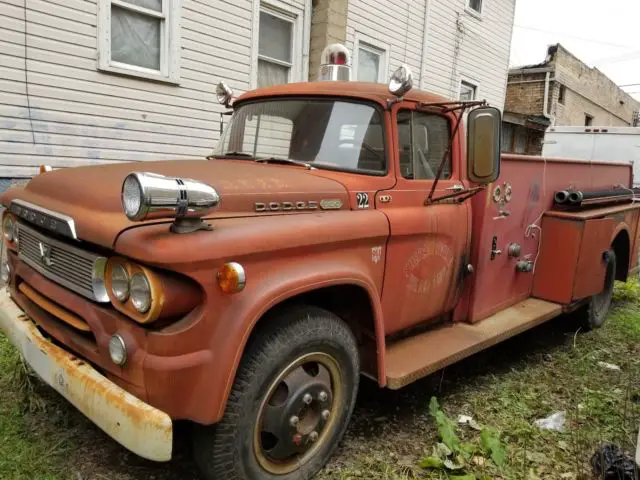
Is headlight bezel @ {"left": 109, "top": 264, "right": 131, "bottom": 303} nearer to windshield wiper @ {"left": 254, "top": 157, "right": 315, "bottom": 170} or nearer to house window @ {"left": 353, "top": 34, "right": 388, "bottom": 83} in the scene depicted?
windshield wiper @ {"left": 254, "top": 157, "right": 315, "bottom": 170}

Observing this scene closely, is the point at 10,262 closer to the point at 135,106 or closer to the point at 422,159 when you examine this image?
the point at 422,159

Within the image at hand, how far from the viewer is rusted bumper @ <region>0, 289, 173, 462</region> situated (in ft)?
6.46

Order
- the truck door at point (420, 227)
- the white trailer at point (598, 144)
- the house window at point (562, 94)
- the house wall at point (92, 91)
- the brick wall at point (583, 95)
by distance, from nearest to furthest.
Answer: the truck door at point (420, 227), the house wall at point (92, 91), the white trailer at point (598, 144), the brick wall at point (583, 95), the house window at point (562, 94)

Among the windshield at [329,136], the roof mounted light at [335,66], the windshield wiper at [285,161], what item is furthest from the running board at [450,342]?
the roof mounted light at [335,66]

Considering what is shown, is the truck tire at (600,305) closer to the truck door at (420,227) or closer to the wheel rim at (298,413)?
the truck door at (420,227)

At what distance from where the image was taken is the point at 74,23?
19.1ft

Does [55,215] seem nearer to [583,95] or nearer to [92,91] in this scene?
[92,91]

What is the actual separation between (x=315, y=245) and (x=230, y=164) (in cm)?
97

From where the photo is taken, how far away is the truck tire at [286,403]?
2225 millimetres

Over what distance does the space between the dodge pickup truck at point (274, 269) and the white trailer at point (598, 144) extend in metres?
8.05

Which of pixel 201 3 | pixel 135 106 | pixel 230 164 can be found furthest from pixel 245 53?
pixel 230 164

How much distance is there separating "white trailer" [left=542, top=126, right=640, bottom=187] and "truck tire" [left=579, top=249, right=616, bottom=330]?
19.5ft

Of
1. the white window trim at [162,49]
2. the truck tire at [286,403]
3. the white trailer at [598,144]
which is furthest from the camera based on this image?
the white trailer at [598,144]

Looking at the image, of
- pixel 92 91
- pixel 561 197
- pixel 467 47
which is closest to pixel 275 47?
pixel 92 91
